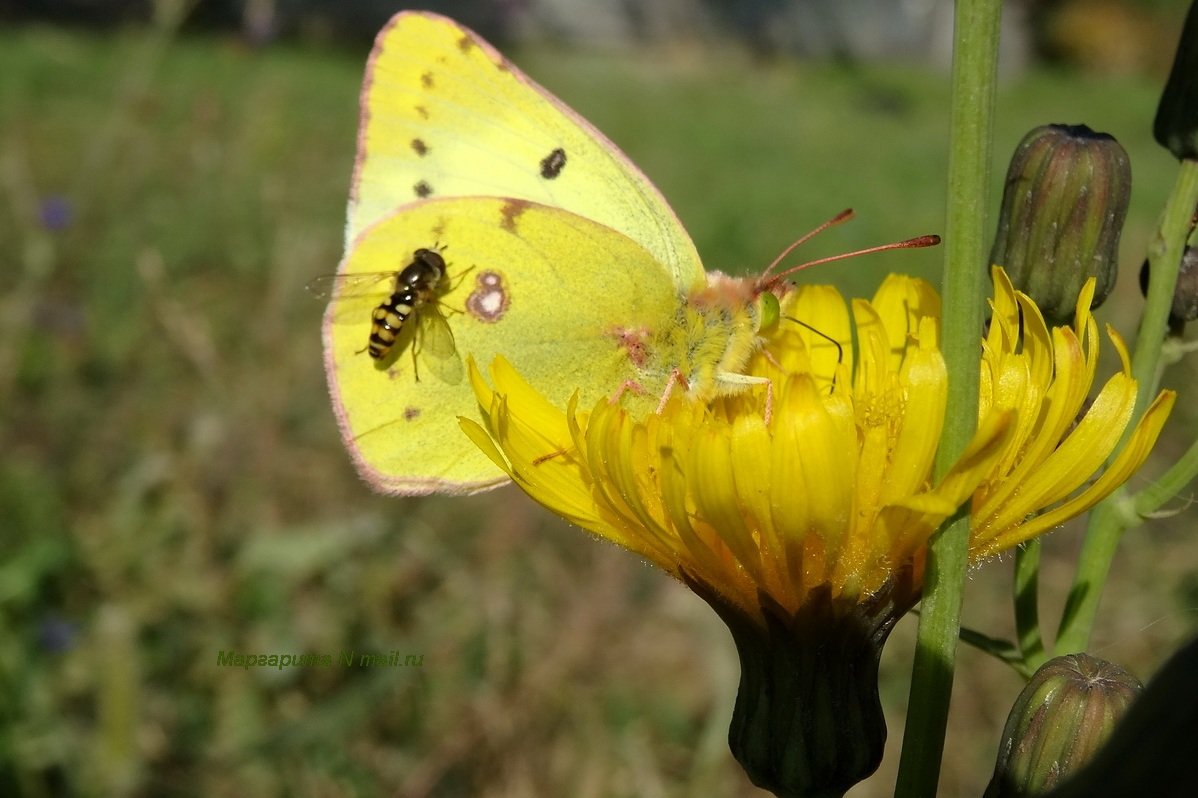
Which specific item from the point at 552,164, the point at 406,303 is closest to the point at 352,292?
the point at 406,303

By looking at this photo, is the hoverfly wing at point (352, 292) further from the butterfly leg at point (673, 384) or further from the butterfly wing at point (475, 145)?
the butterfly leg at point (673, 384)

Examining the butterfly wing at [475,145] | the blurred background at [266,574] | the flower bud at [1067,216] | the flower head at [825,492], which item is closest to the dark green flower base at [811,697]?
the flower head at [825,492]

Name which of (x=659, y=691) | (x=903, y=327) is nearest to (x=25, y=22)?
(x=659, y=691)

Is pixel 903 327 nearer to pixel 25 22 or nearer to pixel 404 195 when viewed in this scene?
pixel 404 195

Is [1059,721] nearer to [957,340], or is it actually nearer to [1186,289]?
[957,340]

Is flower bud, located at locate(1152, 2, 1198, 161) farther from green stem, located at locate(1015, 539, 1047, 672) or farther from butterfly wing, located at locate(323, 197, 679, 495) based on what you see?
butterfly wing, located at locate(323, 197, 679, 495)

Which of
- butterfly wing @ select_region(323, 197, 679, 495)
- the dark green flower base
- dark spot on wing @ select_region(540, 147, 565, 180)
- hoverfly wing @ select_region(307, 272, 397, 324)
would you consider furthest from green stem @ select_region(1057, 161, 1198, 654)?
hoverfly wing @ select_region(307, 272, 397, 324)

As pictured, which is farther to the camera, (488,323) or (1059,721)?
(488,323)
